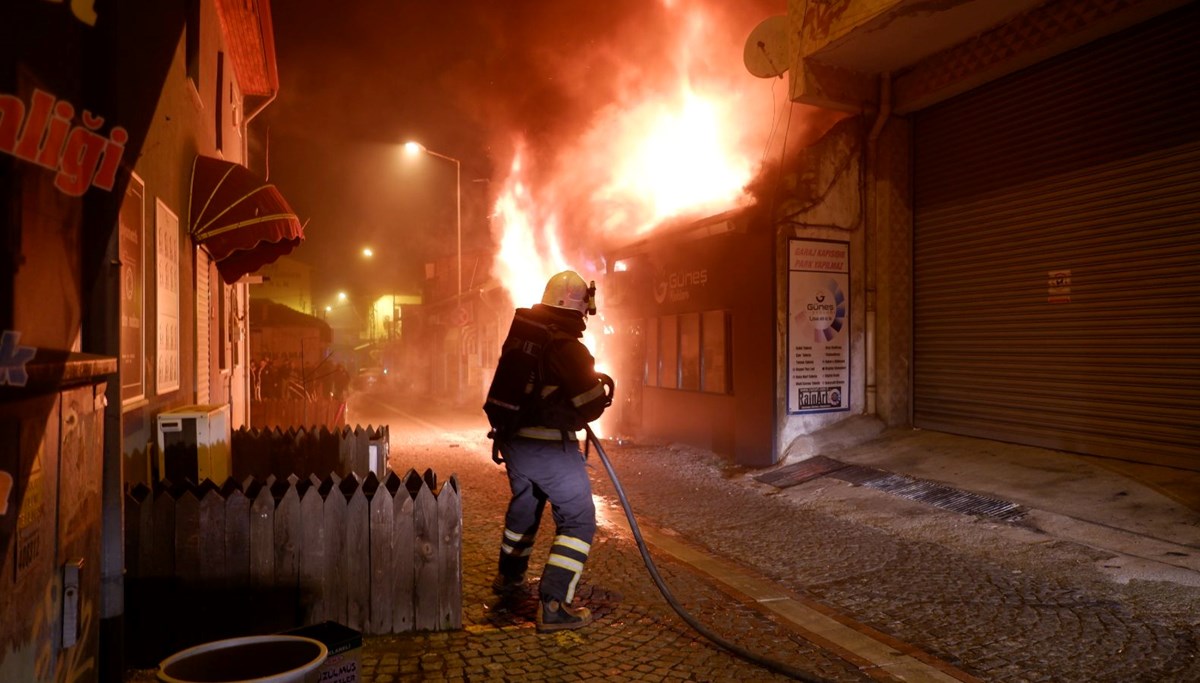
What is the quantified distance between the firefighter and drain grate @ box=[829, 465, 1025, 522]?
452 cm

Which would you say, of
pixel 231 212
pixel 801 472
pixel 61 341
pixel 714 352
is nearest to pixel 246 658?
pixel 61 341

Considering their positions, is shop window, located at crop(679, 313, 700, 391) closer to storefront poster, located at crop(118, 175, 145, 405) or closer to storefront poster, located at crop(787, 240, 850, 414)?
storefront poster, located at crop(787, 240, 850, 414)

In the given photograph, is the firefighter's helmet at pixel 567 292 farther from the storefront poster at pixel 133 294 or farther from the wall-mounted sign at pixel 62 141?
the storefront poster at pixel 133 294

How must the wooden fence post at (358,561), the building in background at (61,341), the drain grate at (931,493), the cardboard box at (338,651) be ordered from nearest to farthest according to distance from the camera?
the building in background at (61,341) < the cardboard box at (338,651) < the wooden fence post at (358,561) < the drain grate at (931,493)

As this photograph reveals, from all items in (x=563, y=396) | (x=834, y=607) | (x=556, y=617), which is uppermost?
(x=563, y=396)

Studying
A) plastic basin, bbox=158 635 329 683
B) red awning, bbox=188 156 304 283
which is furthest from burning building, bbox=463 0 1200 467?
plastic basin, bbox=158 635 329 683

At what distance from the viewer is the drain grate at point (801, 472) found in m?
9.27

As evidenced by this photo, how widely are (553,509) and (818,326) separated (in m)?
6.53

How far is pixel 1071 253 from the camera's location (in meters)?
8.34

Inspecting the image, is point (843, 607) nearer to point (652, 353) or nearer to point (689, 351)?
point (689, 351)

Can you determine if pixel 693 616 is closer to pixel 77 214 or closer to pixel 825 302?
pixel 77 214

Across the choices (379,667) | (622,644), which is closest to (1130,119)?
(622,644)

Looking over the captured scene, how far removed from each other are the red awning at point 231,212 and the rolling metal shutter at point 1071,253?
8303mm

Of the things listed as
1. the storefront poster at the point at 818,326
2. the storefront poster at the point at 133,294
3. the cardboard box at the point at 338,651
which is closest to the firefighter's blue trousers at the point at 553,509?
the cardboard box at the point at 338,651
